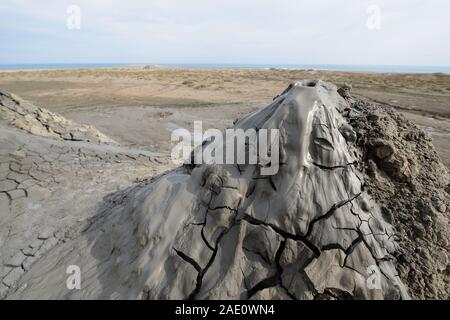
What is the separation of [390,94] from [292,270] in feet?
48.9

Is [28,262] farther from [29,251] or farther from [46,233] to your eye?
[46,233]

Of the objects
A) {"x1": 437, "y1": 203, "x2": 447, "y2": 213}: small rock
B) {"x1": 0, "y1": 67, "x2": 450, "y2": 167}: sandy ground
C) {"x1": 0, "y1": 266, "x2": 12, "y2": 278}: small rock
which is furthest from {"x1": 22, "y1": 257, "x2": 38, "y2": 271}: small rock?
{"x1": 0, "y1": 67, "x2": 450, "y2": 167}: sandy ground

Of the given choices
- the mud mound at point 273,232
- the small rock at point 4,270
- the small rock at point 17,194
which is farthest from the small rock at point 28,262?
the small rock at point 17,194

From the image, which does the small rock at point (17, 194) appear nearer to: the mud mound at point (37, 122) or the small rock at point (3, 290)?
the small rock at point (3, 290)

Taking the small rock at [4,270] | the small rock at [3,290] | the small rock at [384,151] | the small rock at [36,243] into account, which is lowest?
the small rock at [3,290]

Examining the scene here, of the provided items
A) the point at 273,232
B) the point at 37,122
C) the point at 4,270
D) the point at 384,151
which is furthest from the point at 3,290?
the point at 37,122

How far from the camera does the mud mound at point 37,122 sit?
18.3ft

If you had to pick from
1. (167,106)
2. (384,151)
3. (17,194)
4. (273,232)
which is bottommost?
(17,194)

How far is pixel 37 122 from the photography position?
19.3 ft

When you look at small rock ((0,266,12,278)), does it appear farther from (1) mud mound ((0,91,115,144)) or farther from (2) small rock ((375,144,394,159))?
(1) mud mound ((0,91,115,144))

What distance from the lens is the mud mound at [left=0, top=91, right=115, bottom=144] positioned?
559cm

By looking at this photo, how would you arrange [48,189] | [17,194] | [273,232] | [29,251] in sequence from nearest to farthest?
1. [273,232]
2. [29,251]
3. [17,194]
4. [48,189]
